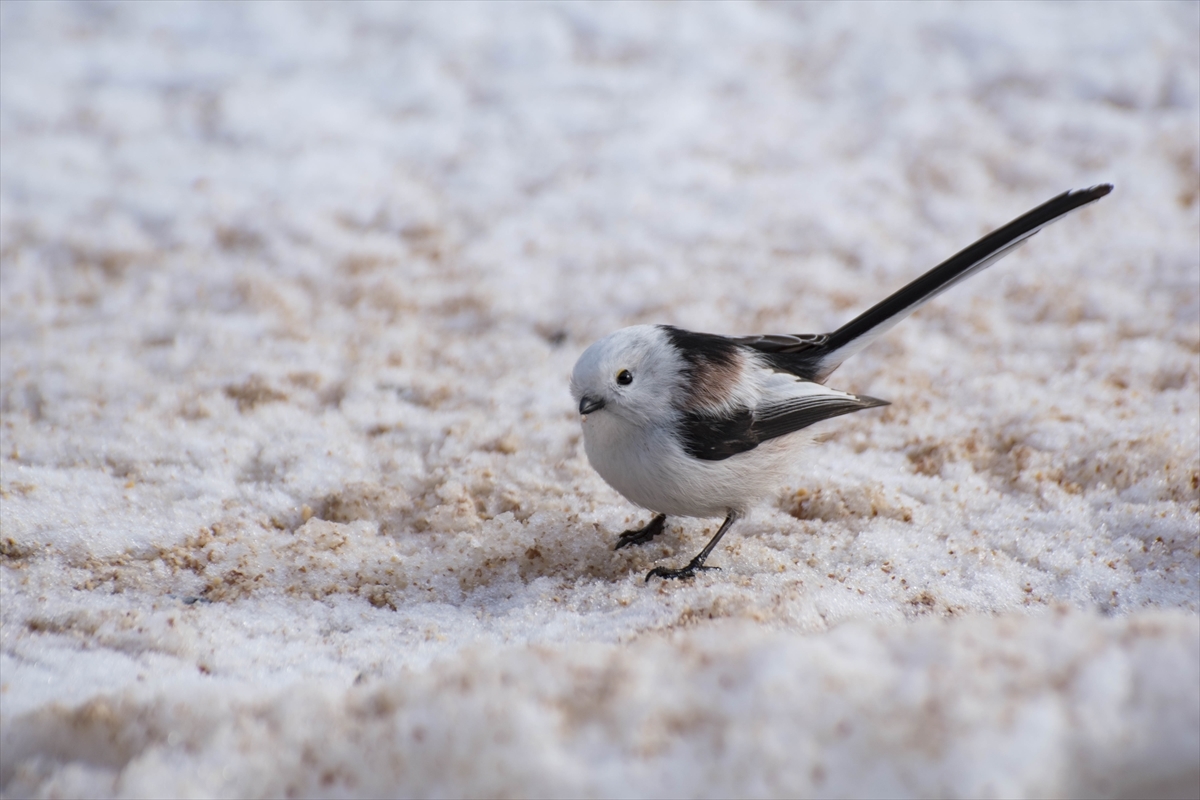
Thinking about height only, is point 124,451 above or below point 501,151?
below

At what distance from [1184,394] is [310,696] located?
3588 mm

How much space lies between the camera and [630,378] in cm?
→ 292

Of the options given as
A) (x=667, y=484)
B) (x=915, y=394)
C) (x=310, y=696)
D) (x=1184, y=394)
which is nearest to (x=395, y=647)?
(x=310, y=696)

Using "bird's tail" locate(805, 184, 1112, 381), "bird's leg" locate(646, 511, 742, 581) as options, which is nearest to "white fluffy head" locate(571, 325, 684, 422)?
"bird's leg" locate(646, 511, 742, 581)

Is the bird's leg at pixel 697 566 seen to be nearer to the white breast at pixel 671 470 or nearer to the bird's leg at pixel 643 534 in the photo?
the white breast at pixel 671 470

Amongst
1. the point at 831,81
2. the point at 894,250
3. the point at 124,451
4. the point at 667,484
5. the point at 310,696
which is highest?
the point at 831,81

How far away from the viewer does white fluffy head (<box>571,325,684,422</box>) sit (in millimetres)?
2873

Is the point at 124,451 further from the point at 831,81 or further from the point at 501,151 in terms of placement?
the point at 831,81

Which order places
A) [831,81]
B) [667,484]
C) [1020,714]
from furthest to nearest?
[831,81], [667,484], [1020,714]

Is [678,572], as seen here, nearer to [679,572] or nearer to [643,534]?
[679,572]

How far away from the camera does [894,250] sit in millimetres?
5109

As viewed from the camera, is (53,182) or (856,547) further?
(53,182)

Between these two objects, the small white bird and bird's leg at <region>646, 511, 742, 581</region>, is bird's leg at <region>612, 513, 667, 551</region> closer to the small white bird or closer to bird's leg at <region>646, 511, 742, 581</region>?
the small white bird

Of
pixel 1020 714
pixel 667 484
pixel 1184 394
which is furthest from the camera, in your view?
pixel 1184 394
